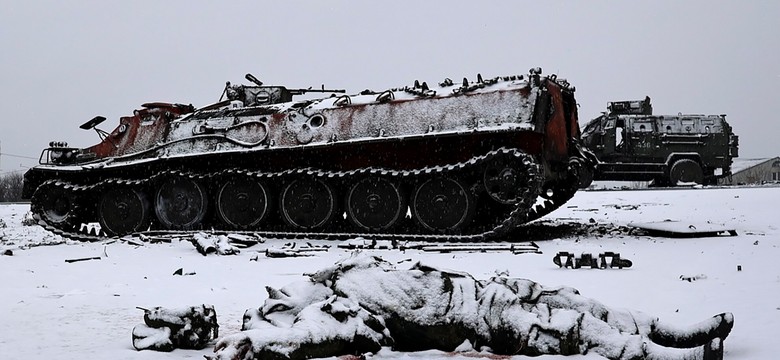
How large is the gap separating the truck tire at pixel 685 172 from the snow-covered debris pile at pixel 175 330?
21.4 metres

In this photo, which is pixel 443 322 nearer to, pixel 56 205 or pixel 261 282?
pixel 261 282

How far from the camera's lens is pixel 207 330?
4.08 metres

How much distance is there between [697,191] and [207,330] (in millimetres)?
17110

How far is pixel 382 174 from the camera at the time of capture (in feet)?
41.0

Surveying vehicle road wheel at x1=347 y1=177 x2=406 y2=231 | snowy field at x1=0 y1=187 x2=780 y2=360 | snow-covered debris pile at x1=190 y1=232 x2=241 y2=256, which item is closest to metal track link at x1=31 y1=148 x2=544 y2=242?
vehicle road wheel at x1=347 y1=177 x2=406 y2=231

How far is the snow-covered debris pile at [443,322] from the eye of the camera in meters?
3.40

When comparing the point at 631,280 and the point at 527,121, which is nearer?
the point at 631,280

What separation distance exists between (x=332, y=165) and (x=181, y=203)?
341cm

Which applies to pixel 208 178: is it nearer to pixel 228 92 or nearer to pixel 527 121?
pixel 228 92

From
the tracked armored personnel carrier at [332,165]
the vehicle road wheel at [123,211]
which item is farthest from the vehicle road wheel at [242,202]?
the vehicle road wheel at [123,211]

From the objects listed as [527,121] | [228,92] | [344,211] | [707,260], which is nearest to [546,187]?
[527,121]

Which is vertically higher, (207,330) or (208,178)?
(208,178)

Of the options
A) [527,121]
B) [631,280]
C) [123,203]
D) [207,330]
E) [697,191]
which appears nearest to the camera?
[207,330]

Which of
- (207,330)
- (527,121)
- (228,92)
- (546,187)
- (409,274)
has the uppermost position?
(228,92)
